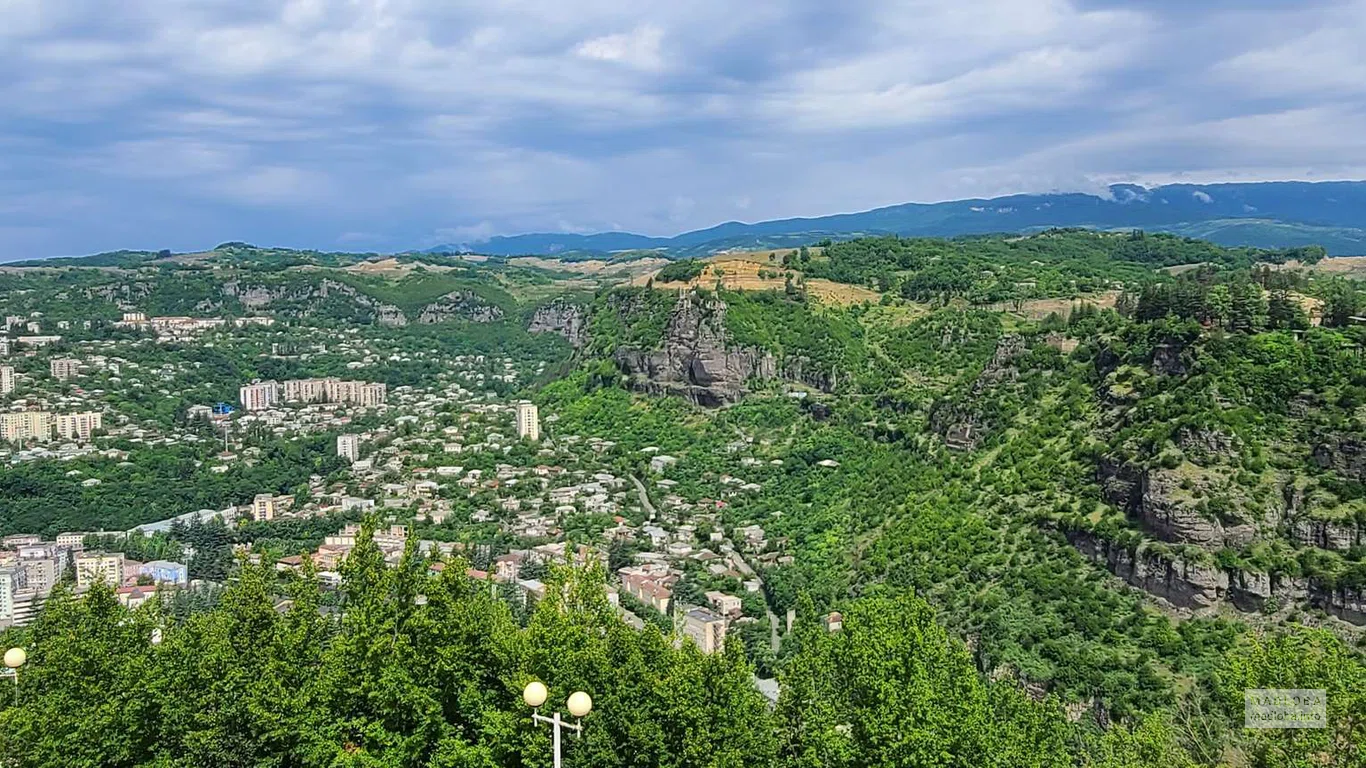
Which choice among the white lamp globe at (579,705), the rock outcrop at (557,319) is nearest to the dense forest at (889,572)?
the white lamp globe at (579,705)

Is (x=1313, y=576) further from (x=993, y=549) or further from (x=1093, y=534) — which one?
(x=993, y=549)

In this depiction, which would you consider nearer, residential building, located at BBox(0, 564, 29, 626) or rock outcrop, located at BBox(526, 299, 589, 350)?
residential building, located at BBox(0, 564, 29, 626)

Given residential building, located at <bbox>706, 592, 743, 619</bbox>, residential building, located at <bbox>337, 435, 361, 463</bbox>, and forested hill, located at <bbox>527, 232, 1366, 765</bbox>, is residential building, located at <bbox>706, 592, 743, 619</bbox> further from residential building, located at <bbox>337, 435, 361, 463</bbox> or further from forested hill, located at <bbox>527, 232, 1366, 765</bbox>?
residential building, located at <bbox>337, 435, 361, 463</bbox>

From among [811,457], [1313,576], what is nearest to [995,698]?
[1313,576]

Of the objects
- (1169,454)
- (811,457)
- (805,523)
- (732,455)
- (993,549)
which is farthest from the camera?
(732,455)

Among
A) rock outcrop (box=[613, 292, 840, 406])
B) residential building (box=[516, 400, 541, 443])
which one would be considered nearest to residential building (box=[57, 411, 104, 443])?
residential building (box=[516, 400, 541, 443])

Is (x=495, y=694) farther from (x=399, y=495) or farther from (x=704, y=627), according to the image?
(x=399, y=495)

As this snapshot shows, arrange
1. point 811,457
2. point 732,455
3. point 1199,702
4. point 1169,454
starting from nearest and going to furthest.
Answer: point 1199,702 → point 1169,454 → point 811,457 → point 732,455
